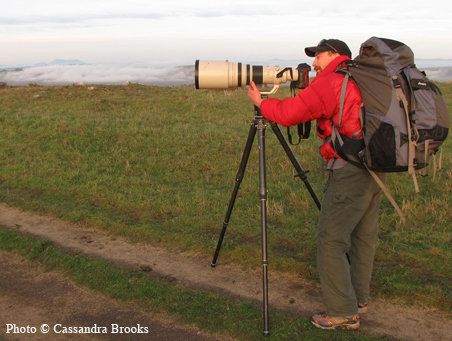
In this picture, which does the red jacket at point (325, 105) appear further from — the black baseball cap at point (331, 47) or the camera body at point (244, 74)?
Answer: the camera body at point (244, 74)

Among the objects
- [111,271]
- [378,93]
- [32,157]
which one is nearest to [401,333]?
[378,93]

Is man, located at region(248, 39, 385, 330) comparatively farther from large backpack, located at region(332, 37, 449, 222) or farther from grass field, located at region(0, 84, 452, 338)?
grass field, located at region(0, 84, 452, 338)

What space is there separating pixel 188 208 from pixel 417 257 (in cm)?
309

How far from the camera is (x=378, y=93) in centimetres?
276

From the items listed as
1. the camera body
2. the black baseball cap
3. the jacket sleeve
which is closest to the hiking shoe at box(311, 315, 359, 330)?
the jacket sleeve

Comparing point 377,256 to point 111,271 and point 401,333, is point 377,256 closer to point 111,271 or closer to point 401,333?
point 401,333

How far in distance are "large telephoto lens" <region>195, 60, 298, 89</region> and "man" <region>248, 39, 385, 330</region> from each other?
0.44 ft

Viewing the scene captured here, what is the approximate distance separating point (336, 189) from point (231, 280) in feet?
5.28

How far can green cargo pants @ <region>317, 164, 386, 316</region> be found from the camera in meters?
3.05

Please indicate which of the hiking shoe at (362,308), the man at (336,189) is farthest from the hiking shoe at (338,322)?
the hiking shoe at (362,308)

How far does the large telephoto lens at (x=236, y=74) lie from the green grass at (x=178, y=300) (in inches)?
78.2

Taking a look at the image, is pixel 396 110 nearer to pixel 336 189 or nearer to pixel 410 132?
pixel 410 132

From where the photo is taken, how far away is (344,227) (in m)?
3.08

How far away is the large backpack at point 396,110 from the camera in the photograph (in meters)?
2.72
